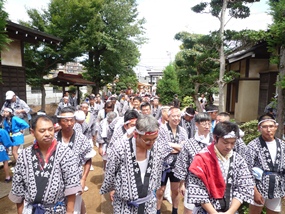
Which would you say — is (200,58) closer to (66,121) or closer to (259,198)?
(259,198)

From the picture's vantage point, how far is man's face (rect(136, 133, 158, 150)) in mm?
2248

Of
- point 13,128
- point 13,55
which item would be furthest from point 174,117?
point 13,55

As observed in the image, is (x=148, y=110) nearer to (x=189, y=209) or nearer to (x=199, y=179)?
(x=189, y=209)

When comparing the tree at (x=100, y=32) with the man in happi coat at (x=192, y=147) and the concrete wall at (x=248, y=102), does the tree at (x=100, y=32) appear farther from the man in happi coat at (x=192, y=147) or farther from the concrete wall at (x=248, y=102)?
the man in happi coat at (x=192, y=147)

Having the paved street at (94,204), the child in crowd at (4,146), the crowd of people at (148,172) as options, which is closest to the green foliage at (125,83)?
the child in crowd at (4,146)

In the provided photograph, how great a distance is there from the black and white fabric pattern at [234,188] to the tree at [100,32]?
1605 centimetres

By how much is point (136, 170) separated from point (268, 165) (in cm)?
186

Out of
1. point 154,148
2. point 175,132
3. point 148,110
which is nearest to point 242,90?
point 148,110

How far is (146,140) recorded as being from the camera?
88.9 inches

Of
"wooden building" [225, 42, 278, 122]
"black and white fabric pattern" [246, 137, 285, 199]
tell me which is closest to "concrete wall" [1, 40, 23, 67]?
"black and white fabric pattern" [246, 137, 285, 199]

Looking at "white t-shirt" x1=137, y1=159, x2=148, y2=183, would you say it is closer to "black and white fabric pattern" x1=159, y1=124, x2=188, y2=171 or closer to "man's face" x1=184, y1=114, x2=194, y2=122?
"black and white fabric pattern" x1=159, y1=124, x2=188, y2=171

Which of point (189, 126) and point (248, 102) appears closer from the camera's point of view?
point (189, 126)

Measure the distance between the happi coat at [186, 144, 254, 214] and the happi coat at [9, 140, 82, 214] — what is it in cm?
121

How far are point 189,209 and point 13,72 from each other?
893cm
